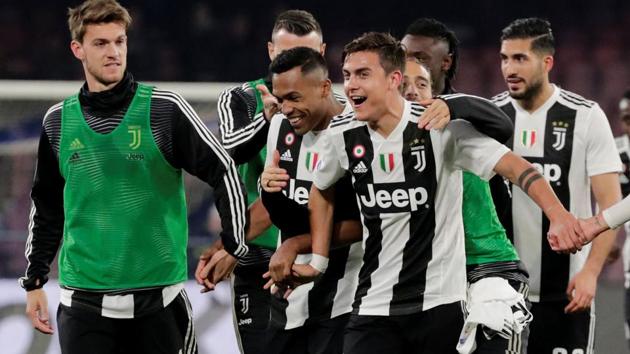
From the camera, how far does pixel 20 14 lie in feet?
50.7

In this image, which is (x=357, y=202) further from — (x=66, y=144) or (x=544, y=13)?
(x=544, y=13)

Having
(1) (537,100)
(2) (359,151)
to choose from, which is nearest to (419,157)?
(2) (359,151)

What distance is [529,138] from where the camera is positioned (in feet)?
18.2

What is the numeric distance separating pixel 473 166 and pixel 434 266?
15.1 inches

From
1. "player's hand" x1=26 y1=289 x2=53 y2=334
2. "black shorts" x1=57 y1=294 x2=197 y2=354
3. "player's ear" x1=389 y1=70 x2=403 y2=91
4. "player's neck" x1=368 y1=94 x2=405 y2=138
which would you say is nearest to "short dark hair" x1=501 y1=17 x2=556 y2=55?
"player's ear" x1=389 y1=70 x2=403 y2=91

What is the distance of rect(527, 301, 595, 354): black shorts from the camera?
541cm

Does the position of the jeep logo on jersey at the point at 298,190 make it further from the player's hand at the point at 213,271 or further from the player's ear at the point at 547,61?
the player's ear at the point at 547,61

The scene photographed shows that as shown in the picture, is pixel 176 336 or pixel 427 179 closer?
pixel 427 179

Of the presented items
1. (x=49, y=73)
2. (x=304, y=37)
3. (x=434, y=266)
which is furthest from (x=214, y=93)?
(x=49, y=73)

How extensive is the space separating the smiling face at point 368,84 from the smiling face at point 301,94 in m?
0.24

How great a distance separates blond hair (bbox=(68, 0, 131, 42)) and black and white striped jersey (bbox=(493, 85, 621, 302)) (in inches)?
73.8

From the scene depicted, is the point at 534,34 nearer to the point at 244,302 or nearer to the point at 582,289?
the point at 582,289

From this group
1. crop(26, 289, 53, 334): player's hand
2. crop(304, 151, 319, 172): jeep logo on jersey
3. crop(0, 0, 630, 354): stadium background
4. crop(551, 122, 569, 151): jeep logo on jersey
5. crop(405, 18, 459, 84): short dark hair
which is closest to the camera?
crop(304, 151, 319, 172): jeep logo on jersey

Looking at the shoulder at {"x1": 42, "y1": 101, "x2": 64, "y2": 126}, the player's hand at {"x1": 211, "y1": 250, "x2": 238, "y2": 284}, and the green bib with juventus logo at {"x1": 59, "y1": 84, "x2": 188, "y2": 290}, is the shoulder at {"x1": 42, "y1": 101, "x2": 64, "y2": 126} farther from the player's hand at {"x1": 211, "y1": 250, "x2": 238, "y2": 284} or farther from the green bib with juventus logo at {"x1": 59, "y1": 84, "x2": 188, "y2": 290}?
the player's hand at {"x1": 211, "y1": 250, "x2": 238, "y2": 284}
